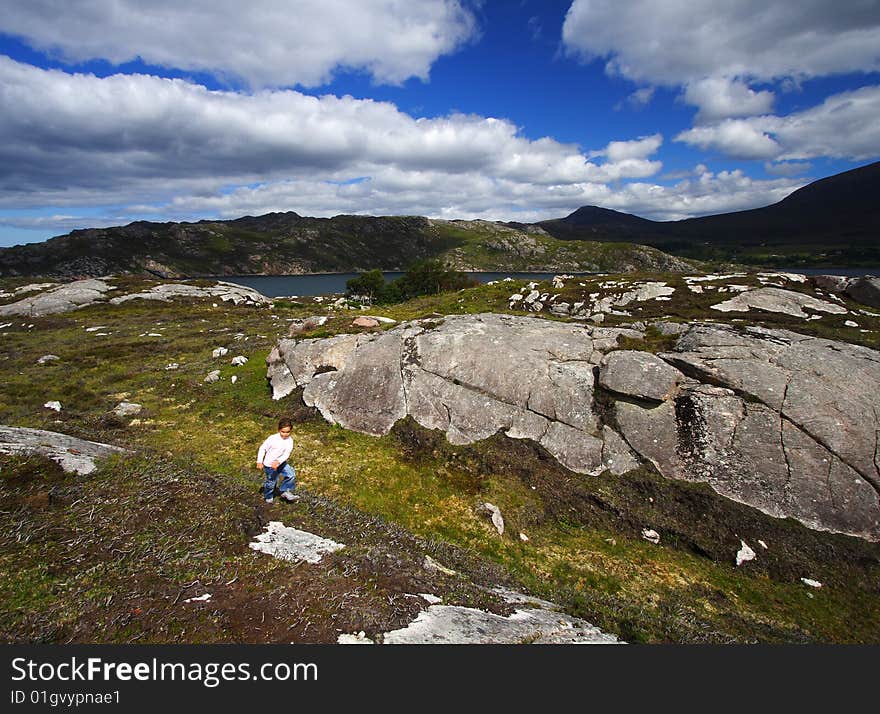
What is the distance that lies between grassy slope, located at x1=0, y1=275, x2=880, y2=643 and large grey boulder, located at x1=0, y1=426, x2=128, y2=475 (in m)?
0.50

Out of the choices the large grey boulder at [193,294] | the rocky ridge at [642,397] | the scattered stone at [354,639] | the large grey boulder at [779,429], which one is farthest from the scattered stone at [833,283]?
the large grey boulder at [193,294]

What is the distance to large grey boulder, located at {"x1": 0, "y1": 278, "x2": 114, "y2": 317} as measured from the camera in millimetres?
71500

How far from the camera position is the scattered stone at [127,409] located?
24.6 metres

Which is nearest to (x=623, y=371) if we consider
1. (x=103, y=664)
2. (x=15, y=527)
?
(x=103, y=664)

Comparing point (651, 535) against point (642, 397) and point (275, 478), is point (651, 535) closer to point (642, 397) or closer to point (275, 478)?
point (642, 397)

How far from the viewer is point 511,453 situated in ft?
65.9

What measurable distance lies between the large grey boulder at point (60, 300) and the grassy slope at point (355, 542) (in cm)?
6359

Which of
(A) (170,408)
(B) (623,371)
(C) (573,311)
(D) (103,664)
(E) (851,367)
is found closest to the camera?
(D) (103,664)

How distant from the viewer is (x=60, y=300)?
78812mm

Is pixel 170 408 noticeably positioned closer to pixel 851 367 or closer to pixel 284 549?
pixel 284 549

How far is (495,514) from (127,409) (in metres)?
24.3

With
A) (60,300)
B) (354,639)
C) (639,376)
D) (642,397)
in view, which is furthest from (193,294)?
(354,639)

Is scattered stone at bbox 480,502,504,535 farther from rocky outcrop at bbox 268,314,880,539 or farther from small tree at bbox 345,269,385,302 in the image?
small tree at bbox 345,269,385,302

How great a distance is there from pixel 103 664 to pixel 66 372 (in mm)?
38390
